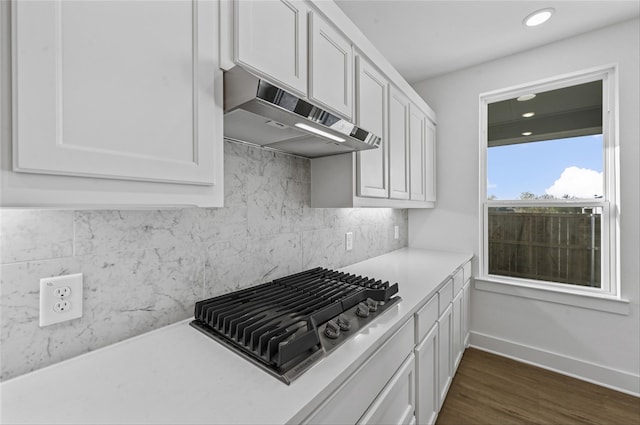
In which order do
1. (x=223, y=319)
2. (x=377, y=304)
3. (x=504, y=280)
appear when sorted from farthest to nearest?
(x=504, y=280)
(x=377, y=304)
(x=223, y=319)

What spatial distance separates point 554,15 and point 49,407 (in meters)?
3.19

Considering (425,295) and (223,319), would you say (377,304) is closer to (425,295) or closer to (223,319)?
(425,295)

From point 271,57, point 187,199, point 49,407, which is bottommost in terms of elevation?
point 49,407

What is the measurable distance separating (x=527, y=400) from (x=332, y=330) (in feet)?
6.48

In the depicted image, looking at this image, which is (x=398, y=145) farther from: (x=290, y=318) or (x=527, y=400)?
(x=527, y=400)

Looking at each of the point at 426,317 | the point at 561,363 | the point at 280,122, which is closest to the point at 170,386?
the point at 280,122

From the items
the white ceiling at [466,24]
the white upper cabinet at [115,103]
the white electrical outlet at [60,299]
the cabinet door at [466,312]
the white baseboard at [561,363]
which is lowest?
the white baseboard at [561,363]

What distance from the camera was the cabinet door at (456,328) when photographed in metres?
2.00

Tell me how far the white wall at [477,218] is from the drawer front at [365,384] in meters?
1.83

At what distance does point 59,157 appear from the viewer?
0.53 meters

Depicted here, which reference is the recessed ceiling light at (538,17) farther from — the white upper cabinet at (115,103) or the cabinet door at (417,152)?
the white upper cabinet at (115,103)

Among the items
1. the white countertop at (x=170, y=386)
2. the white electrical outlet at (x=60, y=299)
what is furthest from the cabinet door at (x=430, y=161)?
the white electrical outlet at (x=60, y=299)

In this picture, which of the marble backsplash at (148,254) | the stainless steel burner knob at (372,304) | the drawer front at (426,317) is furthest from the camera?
the drawer front at (426,317)

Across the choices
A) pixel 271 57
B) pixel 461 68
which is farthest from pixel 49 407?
pixel 461 68
